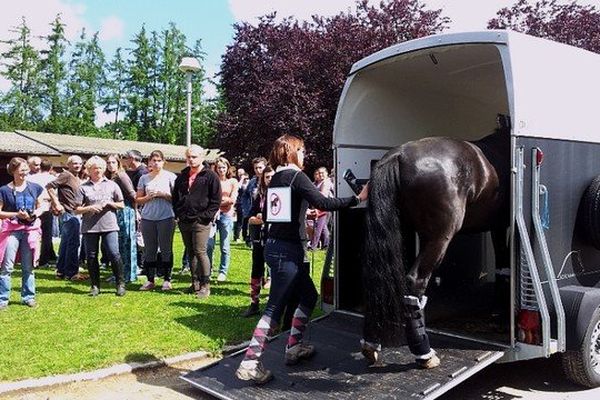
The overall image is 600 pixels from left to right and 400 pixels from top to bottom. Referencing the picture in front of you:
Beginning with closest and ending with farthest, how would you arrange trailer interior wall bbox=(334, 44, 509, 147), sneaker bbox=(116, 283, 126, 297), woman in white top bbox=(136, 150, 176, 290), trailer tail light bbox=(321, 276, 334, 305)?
trailer interior wall bbox=(334, 44, 509, 147) → trailer tail light bbox=(321, 276, 334, 305) → sneaker bbox=(116, 283, 126, 297) → woman in white top bbox=(136, 150, 176, 290)

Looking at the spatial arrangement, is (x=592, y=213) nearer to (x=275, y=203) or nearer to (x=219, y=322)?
(x=275, y=203)

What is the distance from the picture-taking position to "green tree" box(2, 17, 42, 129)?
1914 inches

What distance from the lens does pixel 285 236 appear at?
4.36 m

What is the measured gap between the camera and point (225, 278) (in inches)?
346

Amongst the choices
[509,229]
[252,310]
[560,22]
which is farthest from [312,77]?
[509,229]

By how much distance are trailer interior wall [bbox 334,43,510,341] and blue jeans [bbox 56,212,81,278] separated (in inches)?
201

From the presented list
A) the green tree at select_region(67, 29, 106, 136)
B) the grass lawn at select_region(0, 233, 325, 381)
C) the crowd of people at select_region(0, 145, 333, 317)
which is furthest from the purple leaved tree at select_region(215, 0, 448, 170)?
the green tree at select_region(67, 29, 106, 136)

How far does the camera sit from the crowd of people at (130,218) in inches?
264

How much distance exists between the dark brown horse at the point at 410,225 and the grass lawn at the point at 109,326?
83.0 inches

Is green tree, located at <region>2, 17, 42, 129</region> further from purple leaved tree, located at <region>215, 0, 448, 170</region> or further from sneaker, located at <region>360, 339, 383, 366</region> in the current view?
sneaker, located at <region>360, 339, 383, 366</region>

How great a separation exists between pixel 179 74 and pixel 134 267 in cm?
5056

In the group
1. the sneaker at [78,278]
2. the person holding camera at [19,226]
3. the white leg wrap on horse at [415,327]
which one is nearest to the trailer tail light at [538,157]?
the white leg wrap on horse at [415,327]

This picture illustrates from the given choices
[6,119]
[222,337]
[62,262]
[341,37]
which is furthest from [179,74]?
[222,337]

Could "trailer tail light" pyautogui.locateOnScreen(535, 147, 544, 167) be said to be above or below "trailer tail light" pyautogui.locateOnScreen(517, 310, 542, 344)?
above
